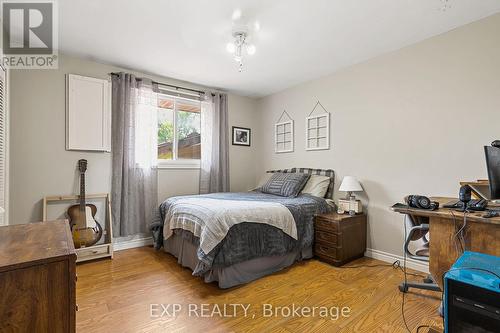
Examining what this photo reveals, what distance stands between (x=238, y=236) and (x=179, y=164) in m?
1.89

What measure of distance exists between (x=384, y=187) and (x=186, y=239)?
2.32 m

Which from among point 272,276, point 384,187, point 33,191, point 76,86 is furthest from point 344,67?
point 33,191

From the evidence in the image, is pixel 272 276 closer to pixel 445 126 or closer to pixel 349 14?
pixel 445 126

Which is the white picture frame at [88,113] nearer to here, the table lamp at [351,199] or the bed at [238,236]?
the bed at [238,236]

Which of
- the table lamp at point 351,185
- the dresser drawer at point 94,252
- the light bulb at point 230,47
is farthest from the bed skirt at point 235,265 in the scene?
the light bulb at point 230,47

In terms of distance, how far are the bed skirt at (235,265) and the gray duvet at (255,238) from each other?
0.06m

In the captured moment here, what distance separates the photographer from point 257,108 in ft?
15.2

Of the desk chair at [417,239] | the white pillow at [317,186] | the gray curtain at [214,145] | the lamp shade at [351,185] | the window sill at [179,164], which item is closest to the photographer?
the desk chair at [417,239]

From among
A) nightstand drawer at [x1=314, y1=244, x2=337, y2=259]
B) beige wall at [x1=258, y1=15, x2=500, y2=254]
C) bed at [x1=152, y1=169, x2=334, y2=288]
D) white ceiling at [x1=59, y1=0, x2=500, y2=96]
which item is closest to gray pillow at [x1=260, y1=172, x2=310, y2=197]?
bed at [x1=152, y1=169, x2=334, y2=288]

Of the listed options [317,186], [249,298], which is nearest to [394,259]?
[317,186]

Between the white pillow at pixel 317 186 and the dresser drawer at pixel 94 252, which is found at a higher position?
the white pillow at pixel 317 186

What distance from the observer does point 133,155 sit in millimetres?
3213

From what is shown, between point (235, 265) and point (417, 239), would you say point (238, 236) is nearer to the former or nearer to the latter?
point (235, 265)

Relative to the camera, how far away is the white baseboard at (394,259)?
2.50 m
